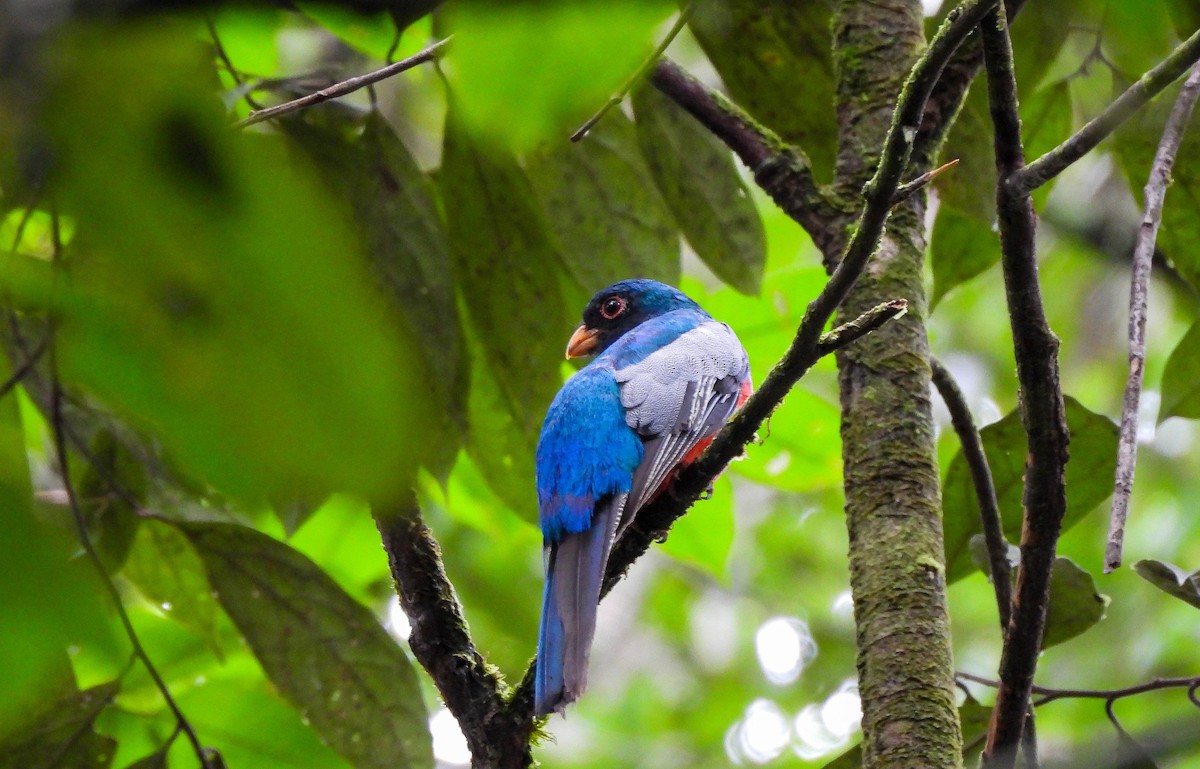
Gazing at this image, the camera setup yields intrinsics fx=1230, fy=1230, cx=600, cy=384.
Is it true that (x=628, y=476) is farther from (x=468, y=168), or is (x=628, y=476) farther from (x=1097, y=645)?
(x=1097, y=645)

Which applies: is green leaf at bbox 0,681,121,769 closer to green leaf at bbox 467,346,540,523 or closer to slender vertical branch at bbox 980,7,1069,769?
green leaf at bbox 467,346,540,523

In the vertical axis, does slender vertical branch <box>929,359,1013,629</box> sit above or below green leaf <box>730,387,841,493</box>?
below

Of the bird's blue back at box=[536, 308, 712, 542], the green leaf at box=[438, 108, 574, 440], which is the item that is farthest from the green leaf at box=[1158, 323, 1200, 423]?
the green leaf at box=[438, 108, 574, 440]

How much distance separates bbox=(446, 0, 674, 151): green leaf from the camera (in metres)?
0.50

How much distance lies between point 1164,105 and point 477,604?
11.2 ft

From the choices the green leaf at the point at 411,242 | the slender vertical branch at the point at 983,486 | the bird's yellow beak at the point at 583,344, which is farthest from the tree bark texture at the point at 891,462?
the bird's yellow beak at the point at 583,344

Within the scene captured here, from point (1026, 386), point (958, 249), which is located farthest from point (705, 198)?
point (1026, 386)

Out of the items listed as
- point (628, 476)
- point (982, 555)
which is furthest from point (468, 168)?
point (982, 555)

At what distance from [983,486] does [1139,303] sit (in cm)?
73

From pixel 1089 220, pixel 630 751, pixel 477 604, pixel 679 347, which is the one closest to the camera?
pixel 679 347

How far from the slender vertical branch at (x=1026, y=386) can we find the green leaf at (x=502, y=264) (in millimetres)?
1182

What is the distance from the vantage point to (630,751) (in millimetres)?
8938

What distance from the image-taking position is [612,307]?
5105 millimetres

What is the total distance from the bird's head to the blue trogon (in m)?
0.51
